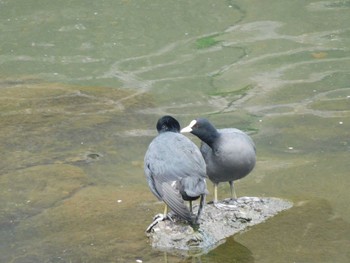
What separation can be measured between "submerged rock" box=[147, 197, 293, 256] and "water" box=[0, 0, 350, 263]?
86mm

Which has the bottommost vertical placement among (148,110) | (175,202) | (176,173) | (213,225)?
(148,110)

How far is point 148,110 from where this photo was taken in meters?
9.15

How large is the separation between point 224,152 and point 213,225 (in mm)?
547

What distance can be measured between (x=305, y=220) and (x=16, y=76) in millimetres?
5294

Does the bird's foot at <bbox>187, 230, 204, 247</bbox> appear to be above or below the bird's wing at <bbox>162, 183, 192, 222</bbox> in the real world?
below

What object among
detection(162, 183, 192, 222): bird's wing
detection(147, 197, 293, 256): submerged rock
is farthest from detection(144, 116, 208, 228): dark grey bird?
detection(147, 197, 293, 256): submerged rock

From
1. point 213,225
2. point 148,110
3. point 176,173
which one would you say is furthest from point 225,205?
point 148,110

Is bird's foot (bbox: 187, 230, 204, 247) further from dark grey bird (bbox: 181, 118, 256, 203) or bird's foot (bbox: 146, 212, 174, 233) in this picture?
dark grey bird (bbox: 181, 118, 256, 203)

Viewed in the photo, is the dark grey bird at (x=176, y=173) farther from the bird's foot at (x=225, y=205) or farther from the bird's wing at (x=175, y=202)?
the bird's foot at (x=225, y=205)

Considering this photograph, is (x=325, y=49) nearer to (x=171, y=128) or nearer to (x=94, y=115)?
(x=94, y=115)

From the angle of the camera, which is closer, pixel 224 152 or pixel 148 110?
pixel 224 152

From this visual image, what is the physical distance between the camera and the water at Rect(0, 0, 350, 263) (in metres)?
6.18

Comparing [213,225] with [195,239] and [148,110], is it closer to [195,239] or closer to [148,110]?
[195,239]

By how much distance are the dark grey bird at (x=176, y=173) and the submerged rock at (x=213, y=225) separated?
0.14 m
